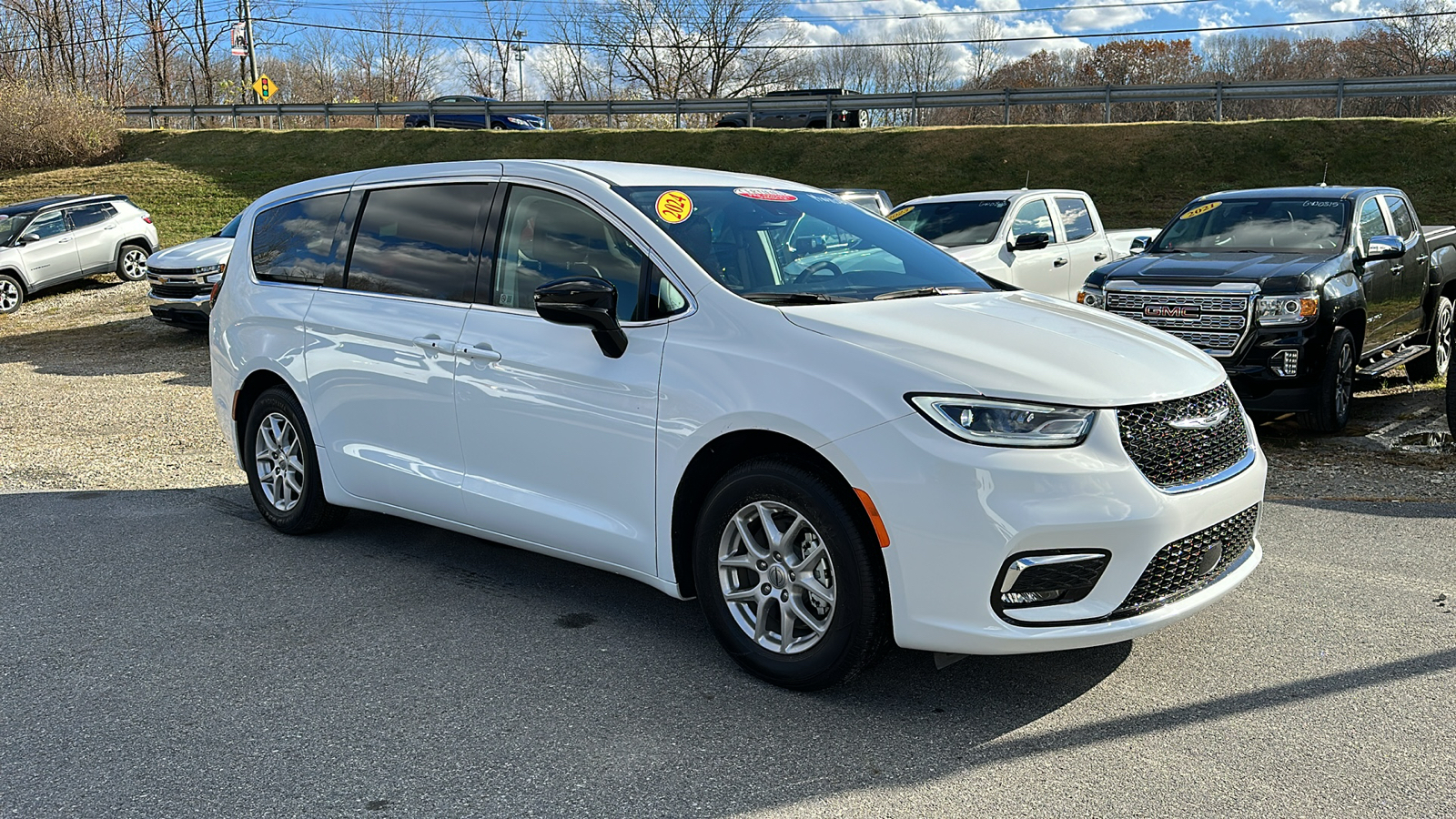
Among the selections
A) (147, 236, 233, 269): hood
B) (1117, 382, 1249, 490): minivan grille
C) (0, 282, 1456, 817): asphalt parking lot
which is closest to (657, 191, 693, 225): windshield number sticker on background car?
(0, 282, 1456, 817): asphalt parking lot

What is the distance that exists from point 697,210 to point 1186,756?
8.62ft

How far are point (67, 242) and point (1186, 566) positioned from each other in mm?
20702

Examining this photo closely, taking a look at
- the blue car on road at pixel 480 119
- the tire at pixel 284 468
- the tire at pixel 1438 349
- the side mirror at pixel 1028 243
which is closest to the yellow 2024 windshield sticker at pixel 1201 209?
the side mirror at pixel 1028 243

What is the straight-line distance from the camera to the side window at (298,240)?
5.78 m

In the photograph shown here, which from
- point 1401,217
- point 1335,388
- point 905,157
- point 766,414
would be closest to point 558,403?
point 766,414

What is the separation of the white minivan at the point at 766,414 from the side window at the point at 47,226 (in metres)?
16.9

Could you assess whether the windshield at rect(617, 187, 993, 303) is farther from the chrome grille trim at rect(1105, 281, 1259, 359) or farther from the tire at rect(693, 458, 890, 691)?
the chrome grille trim at rect(1105, 281, 1259, 359)

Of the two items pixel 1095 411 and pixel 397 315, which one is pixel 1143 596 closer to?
pixel 1095 411

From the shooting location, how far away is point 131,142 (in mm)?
33750

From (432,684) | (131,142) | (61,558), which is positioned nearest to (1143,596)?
(432,684)

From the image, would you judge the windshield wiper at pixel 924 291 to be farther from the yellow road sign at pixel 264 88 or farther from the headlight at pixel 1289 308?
the yellow road sign at pixel 264 88

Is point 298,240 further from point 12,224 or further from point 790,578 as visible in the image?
point 12,224

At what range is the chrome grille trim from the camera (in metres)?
7.95

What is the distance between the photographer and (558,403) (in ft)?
14.6
